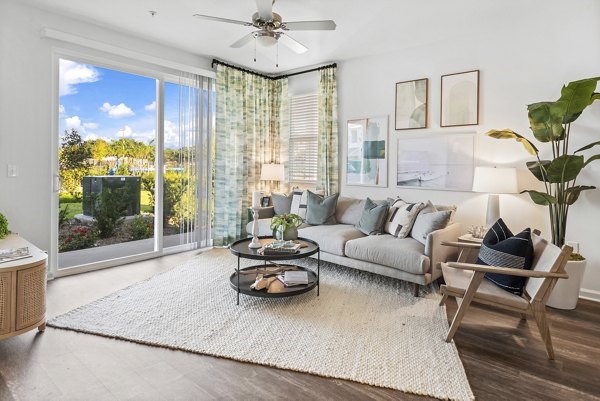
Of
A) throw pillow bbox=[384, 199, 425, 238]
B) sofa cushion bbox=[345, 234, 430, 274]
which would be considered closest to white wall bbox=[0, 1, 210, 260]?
sofa cushion bbox=[345, 234, 430, 274]

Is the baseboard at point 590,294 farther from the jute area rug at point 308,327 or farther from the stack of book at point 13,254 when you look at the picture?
the stack of book at point 13,254

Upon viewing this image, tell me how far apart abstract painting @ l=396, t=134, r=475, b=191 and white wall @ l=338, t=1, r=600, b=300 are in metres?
0.09

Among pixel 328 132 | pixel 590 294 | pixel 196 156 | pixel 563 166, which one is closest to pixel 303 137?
pixel 328 132

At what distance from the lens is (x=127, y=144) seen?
15.3 ft

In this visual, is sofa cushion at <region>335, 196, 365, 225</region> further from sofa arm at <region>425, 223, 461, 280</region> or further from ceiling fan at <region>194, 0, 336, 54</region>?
ceiling fan at <region>194, 0, 336, 54</region>

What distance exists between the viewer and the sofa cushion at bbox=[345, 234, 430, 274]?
338 cm

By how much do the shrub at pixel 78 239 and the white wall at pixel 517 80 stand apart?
394 centimetres

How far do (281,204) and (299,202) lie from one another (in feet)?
1.01

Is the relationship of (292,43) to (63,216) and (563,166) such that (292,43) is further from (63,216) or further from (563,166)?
(63,216)

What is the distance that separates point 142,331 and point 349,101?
4.09m

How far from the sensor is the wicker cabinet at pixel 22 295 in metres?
2.37

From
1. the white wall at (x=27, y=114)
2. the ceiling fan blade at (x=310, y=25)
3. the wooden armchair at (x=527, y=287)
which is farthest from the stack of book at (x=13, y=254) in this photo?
the wooden armchair at (x=527, y=287)

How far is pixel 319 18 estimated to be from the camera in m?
3.83

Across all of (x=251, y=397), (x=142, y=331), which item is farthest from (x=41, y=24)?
(x=251, y=397)
